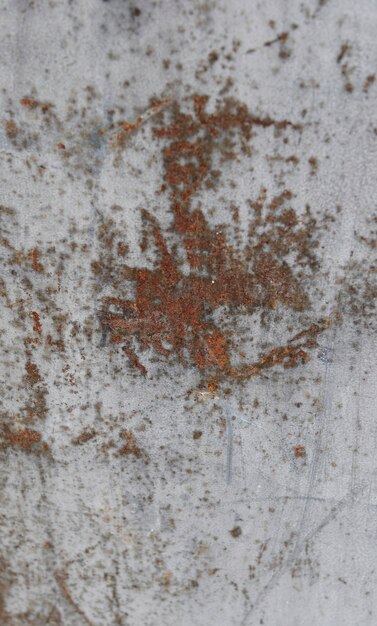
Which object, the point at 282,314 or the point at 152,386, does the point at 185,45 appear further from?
the point at 152,386

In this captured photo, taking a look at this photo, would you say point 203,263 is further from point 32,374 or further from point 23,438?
point 23,438

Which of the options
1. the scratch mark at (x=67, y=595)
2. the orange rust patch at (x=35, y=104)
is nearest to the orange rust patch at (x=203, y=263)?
the orange rust patch at (x=35, y=104)

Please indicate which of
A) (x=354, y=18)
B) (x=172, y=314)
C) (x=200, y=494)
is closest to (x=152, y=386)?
(x=172, y=314)

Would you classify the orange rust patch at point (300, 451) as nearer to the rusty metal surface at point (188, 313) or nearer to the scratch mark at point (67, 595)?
the rusty metal surface at point (188, 313)

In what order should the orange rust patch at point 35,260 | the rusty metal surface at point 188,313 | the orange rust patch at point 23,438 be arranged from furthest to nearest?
the orange rust patch at point 23,438 < the orange rust patch at point 35,260 < the rusty metal surface at point 188,313

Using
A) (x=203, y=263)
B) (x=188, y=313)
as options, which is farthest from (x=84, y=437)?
(x=203, y=263)

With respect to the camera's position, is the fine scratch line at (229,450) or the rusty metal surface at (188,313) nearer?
the rusty metal surface at (188,313)

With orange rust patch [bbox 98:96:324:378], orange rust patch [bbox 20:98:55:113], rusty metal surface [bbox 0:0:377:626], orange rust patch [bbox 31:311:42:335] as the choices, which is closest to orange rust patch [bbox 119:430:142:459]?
rusty metal surface [bbox 0:0:377:626]

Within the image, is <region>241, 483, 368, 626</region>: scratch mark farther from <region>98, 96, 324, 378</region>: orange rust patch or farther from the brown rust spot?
the brown rust spot

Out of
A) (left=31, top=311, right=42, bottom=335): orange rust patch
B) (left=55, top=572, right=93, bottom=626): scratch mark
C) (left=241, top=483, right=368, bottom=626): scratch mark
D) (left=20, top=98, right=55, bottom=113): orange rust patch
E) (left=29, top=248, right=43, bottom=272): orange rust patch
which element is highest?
(left=20, top=98, right=55, bottom=113): orange rust patch
